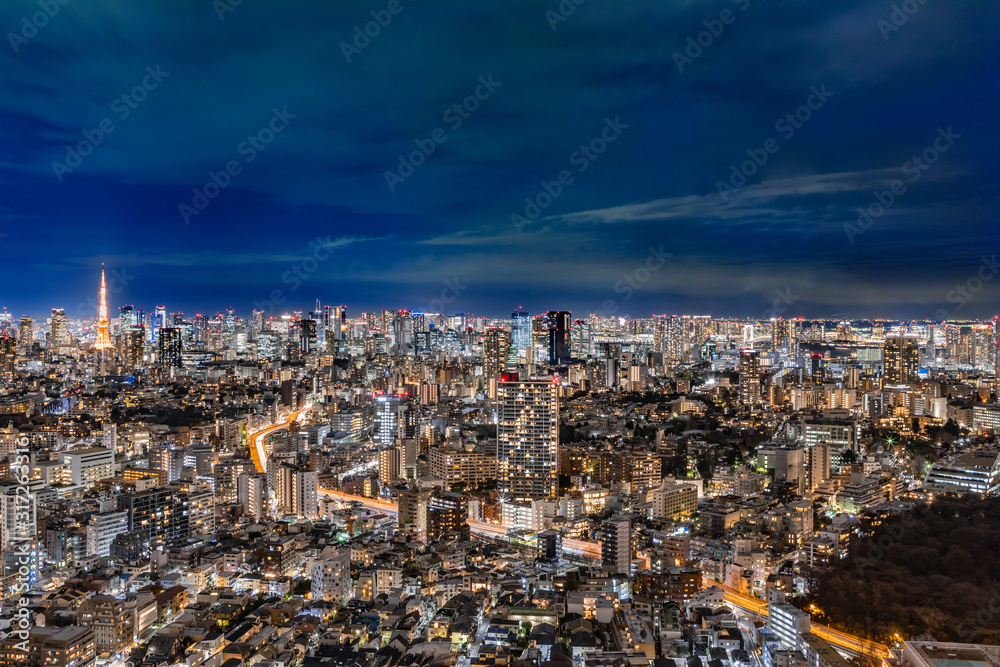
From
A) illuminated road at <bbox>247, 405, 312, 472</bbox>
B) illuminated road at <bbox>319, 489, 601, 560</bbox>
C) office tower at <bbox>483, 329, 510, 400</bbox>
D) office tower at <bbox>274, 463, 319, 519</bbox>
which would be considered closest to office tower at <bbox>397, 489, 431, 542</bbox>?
illuminated road at <bbox>319, 489, 601, 560</bbox>

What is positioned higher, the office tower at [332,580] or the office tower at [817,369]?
the office tower at [817,369]

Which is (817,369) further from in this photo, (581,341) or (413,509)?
(413,509)

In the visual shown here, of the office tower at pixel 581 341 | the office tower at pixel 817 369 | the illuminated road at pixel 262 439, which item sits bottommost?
the illuminated road at pixel 262 439

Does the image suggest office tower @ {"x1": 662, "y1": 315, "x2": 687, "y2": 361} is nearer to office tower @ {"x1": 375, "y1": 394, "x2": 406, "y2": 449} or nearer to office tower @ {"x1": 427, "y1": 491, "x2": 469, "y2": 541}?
office tower @ {"x1": 375, "y1": 394, "x2": 406, "y2": 449}

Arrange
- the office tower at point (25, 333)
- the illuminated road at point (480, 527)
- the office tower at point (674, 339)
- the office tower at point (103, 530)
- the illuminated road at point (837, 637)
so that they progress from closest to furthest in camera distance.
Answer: the illuminated road at point (837, 637) < the office tower at point (103, 530) < the illuminated road at point (480, 527) < the office tower at point (25, 333) < the office tower at point (674, 339)

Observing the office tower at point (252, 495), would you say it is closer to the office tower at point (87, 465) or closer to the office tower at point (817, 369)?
the office tower at point (87, 465)

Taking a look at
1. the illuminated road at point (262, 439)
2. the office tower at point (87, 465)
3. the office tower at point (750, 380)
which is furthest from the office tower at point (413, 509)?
the office tower at point (750, 380)

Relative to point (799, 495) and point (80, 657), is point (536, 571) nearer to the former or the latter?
point (80, 657)
